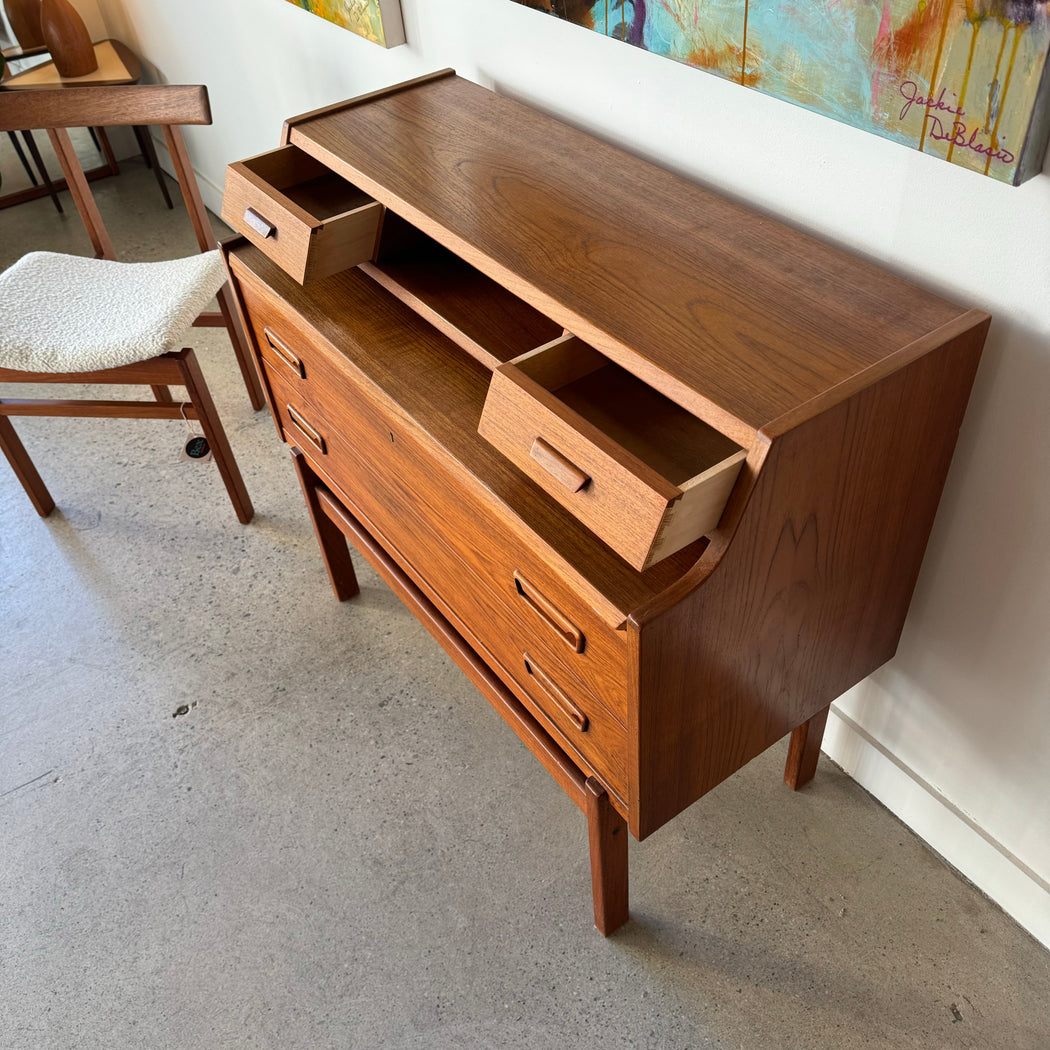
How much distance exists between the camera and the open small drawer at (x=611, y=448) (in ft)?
2.90

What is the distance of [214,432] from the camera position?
2.09 metres

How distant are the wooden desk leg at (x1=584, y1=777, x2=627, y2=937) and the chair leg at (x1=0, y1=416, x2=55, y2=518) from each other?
1543 millimetres

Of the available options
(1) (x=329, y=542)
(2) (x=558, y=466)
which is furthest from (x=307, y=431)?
(2) (x=558, y=466)

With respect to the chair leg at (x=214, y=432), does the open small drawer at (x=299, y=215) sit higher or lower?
higher

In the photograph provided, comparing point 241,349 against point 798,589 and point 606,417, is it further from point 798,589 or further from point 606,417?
point 798,589

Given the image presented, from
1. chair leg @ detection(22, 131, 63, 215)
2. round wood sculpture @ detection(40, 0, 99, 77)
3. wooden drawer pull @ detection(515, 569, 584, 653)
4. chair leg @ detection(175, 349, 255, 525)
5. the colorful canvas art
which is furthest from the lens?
chair leg @ detection(22, 131, 63, 215)

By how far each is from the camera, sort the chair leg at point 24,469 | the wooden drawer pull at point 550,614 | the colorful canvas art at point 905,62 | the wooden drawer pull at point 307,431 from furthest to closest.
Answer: the chair leg at point 24,469, the wooden drawer pull at point 307,431, the wooden drawer pull at point 550,614, the colorful canvas art at point 905,62

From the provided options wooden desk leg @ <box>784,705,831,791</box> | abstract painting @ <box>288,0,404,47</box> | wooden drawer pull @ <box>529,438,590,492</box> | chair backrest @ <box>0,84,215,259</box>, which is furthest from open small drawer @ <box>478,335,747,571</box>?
chair backrest @ <box>0,84,215,259</box>

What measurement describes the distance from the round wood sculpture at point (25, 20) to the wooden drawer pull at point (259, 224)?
2.02 m

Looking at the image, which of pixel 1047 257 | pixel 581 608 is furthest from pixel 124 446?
pixel 1047 257

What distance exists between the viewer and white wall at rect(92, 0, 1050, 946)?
102 centimetres

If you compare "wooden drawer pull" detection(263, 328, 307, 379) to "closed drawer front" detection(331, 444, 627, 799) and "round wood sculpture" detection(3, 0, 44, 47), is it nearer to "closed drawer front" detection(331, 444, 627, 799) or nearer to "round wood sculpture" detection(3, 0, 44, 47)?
"closed drawer front" detection(331, 444, 627, 799)
